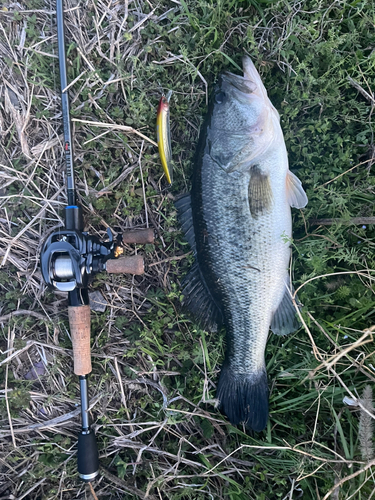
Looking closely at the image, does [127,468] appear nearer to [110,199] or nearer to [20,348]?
[20,348]

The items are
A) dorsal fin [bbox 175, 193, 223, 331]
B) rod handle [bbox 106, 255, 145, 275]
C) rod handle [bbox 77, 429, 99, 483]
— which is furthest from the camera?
dorsal fin [bbox 175, 193, 223, 331]

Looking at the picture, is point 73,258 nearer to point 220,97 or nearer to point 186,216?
point 186,216

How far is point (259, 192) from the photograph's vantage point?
2.15 m

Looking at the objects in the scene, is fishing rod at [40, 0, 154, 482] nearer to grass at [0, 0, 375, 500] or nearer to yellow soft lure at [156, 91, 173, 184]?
grass at [0, 0, 375, 500]

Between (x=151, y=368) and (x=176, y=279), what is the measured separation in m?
0.77

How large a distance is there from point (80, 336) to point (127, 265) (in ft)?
2.32

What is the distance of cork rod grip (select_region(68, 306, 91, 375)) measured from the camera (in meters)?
2.30

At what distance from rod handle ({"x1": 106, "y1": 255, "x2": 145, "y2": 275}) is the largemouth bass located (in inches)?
19.9

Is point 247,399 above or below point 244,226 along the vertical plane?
below

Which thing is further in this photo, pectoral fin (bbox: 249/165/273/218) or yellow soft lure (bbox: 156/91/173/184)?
yellow soft lure (bbox: 156/91/173/184)

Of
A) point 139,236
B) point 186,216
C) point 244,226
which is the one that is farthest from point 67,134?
point 244,226

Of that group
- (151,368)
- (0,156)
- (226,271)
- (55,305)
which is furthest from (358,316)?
(0,156)

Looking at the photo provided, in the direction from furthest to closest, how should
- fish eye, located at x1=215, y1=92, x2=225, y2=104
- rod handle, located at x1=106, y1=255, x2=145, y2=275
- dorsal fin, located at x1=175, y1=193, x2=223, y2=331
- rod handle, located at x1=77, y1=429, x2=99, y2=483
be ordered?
dorsal fin, located at x1=175, y1=193, x2=223, y2=331
rod handle, located at x1=77, y1=429, x2=99, y2=483
fish eye, located at x1=215, y1=92, x2=225, y2=104
rod handle, located at x1=106, y1=255, x2=145, y2=275

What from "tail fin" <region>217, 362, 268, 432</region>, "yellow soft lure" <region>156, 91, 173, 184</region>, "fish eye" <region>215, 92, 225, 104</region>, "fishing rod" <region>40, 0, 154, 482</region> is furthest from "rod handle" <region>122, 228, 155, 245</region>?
"tail fin" <region>217, 362, 268, 432</region>
